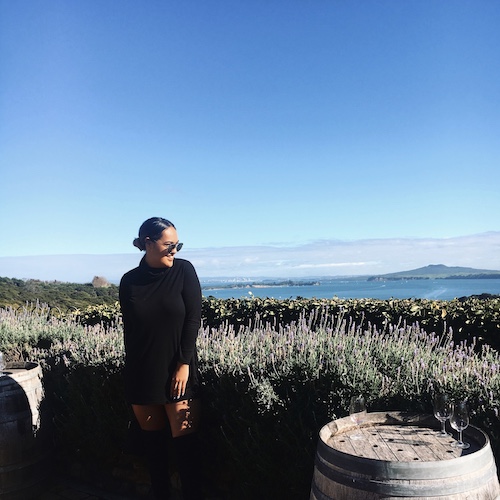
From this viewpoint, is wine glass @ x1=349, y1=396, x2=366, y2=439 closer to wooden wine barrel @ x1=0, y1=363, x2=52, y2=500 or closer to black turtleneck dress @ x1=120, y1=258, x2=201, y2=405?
black turtleneck dress @ x1=120, y1=258, x2=201, y2=405

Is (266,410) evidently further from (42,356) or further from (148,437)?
(42,356)

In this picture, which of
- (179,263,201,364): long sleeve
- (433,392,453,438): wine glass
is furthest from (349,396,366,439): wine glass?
(179,263,201,364): long sleeve

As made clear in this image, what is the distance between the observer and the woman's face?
3.24 meters

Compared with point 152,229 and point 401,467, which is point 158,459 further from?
point 401,467

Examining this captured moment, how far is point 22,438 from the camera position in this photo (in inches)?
159

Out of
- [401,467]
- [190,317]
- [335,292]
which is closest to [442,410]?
[401,467]

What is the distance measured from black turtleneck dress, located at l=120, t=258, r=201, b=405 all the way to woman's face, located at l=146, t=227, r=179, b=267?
0.25 feet

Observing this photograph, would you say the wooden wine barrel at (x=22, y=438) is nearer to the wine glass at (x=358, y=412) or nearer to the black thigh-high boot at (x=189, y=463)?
the black thigh-high boot at (x=189, y=463)

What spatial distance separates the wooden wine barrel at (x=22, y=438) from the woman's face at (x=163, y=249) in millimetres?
1741

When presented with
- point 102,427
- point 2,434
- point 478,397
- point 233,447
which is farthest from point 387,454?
point 2,434

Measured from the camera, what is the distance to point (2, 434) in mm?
3939

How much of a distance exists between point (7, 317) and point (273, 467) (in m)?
4.99

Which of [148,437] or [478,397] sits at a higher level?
[478,397]

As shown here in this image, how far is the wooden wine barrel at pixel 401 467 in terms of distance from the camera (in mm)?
1879
